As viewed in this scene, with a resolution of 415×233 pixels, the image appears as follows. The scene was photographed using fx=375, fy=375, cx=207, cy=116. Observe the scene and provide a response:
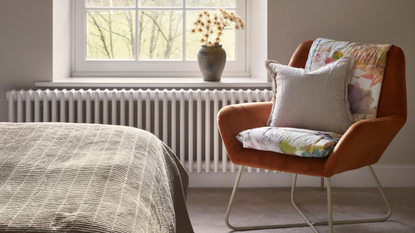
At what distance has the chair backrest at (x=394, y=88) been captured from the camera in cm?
171

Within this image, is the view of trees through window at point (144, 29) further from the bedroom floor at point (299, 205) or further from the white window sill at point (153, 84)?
the bedroom floor at point (299, 205)

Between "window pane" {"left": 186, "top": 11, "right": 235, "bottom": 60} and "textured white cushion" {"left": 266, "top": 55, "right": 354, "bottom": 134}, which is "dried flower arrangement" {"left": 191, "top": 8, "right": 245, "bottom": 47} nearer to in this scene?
"window pane" {"left": 186, "top": 11, "right": 235, "bottom": 60}

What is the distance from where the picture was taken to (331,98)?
1753 millimetres

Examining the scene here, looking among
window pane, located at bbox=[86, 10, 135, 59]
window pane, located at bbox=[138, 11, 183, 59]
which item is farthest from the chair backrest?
window pane, located at bbox=[86, 10, 135, 59]

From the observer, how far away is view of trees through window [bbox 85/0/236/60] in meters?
2.68

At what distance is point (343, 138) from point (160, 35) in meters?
1.66

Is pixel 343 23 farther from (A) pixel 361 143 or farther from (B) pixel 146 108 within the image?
(B) pixel 146 108

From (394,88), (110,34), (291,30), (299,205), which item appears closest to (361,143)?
(394,88)

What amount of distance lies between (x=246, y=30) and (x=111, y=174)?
2083 mm

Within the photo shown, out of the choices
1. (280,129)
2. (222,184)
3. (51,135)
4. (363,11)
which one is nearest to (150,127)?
(222,184)

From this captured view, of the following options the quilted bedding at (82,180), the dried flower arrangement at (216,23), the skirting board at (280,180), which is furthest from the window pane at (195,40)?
the quilted bedding at (82,180)

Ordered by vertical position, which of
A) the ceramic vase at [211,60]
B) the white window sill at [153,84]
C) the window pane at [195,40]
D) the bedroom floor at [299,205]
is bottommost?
the bedroom floor at [299,205]

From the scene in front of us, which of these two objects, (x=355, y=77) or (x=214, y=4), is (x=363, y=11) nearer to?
(x=355, y=77)

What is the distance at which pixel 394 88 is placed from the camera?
175 centimetres
